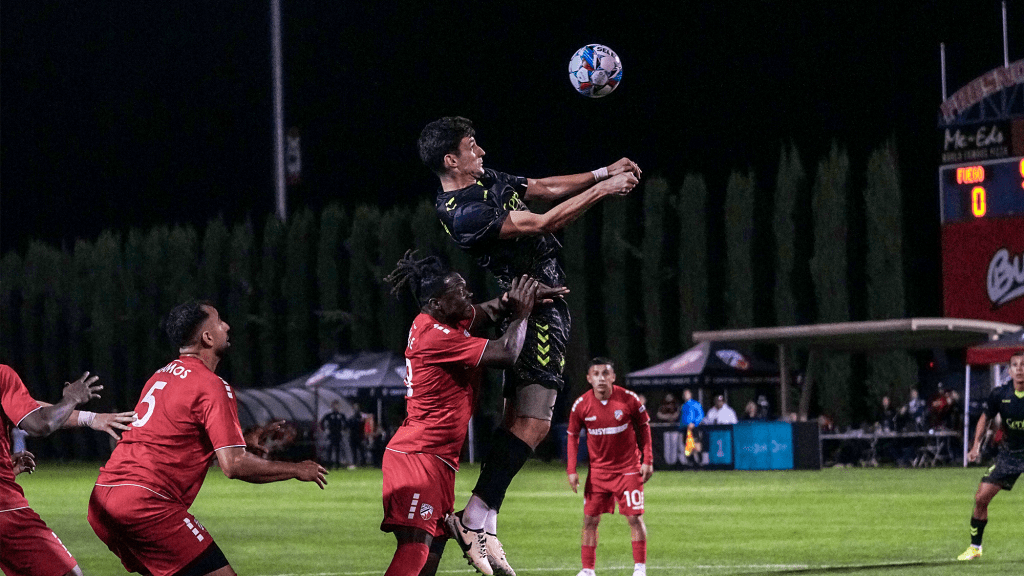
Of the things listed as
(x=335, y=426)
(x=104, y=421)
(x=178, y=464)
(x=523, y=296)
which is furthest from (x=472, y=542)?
(x=335, y=426)

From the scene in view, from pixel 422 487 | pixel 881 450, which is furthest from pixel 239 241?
pixel 422 487

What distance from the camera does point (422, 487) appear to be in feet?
30.0

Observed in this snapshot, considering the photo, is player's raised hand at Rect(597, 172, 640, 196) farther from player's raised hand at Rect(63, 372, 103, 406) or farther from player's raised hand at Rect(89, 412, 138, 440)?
player's raised hand at Rect(63, 372, 103, 406)

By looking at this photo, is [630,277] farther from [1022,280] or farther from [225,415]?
[225,415]

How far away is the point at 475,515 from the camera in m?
9.29

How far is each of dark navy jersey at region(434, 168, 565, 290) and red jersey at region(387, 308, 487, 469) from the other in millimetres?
533

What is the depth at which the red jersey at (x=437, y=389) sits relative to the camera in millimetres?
9219

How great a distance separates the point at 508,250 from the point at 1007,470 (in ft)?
29.1

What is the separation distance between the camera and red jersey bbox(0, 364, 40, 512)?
9.31m

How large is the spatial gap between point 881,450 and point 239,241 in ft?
99.6

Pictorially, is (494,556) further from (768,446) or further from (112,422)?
(768,446)

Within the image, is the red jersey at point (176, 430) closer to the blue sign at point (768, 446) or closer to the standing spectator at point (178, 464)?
the standing spectator at point (178, 464)

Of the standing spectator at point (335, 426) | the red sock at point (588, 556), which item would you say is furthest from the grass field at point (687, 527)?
the standing spectator at point (335, 426)

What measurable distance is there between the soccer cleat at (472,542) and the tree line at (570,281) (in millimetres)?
30060
